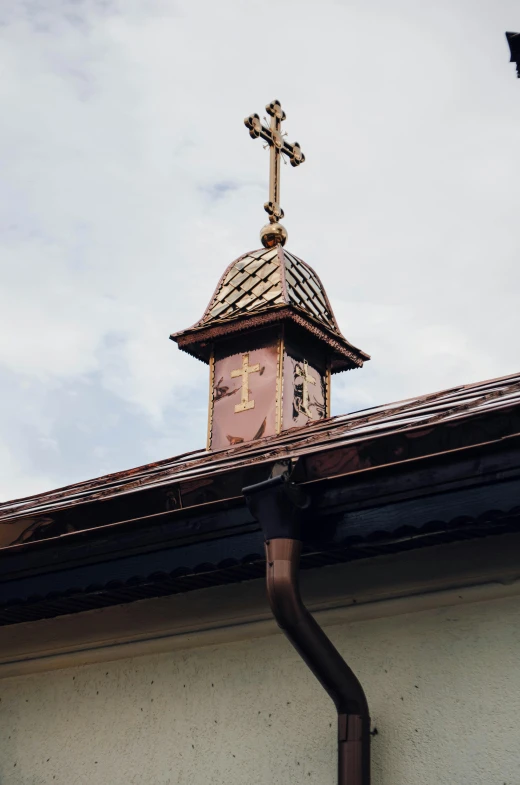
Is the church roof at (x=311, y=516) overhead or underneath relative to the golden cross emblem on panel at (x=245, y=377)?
underneath

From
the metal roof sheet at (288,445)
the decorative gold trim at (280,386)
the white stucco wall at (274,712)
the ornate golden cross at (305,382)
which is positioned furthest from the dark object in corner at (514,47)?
the white stucco wall at (274,712)

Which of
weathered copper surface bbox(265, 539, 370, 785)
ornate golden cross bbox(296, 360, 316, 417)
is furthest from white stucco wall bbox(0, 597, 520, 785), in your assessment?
ornate golden cross bbox(296, 360, 316, 417)

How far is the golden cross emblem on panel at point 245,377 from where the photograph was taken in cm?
752

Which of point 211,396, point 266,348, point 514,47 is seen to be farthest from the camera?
point 211,396

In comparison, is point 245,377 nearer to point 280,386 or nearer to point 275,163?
point 280,386

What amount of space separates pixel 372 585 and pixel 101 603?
53.9 inches

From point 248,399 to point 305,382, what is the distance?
1.41 ft

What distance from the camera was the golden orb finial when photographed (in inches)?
336

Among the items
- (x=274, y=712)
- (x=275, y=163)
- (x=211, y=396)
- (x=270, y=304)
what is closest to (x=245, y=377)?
(x=211, y=396)

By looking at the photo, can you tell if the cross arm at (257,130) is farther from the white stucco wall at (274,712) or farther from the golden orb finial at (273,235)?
the white stucco wall at (274,712)

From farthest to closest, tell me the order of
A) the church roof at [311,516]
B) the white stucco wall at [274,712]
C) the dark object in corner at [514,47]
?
the dark object in corner at [514,47], the white stucco wall at [274,712], the church roof at [311,516]

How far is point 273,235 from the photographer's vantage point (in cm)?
852

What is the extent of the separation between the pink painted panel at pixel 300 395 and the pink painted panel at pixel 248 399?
3.4 inches

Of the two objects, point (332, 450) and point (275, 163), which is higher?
point (275, 163)
